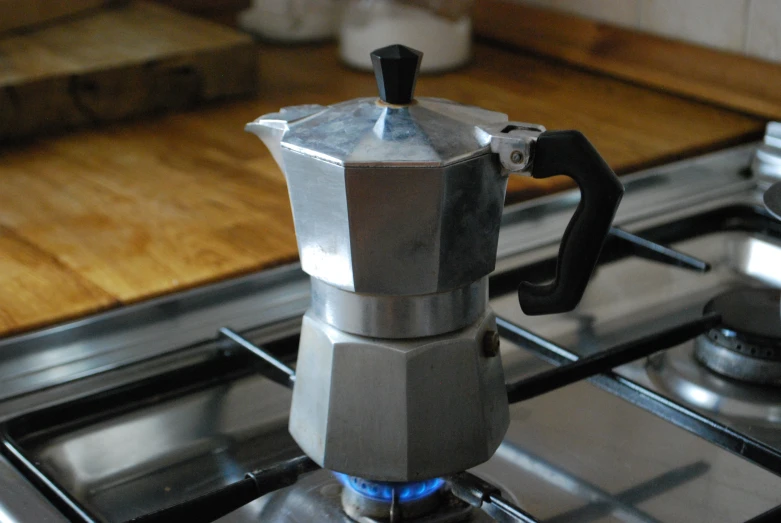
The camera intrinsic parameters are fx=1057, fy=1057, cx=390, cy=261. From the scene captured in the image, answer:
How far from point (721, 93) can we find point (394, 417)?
2.48ft

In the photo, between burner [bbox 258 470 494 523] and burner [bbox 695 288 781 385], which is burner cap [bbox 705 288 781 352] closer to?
burner [bbox 695 288 781 385]

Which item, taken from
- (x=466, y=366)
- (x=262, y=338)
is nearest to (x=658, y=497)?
(x=466, y=366)

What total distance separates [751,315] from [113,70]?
0.66 meters

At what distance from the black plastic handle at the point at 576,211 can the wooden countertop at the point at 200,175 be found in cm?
32

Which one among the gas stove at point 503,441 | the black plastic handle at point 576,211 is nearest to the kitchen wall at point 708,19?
the gas stove at point 503,441

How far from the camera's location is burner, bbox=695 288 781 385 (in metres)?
0.66

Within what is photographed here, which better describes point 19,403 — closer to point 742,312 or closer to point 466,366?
point 466,366

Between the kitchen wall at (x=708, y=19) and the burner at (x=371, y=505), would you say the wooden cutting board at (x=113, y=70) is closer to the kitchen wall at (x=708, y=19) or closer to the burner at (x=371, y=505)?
the kitchen wall at (x=708, y=19)

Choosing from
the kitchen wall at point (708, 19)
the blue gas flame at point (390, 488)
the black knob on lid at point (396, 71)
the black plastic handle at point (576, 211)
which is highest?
the black knob on lid at point (396, 71)

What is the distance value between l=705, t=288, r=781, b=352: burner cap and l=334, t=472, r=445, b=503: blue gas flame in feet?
0.82

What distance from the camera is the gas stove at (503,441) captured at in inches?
21.3

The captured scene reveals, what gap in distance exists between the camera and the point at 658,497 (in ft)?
1.86

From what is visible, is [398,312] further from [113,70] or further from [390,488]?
[113,70]

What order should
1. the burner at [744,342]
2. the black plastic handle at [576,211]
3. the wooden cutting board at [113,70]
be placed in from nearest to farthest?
the black plastic handle at [576,211] → the burner at [744,342] → the wooden cutting board at [113,70]
